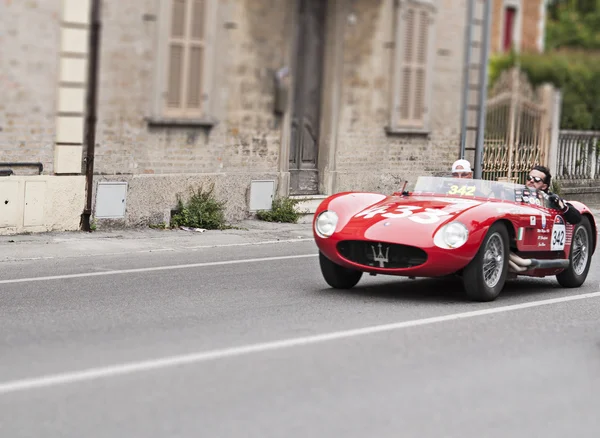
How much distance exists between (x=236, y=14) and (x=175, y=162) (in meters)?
2.62

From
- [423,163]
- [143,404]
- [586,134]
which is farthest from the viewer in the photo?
[586,134]

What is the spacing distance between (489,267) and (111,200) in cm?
751

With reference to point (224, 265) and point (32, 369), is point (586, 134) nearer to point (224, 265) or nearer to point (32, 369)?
point (224, 265)

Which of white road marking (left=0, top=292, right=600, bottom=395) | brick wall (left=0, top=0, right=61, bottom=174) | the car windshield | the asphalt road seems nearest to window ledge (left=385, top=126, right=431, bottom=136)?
brick wall (left=0, top=0, right=61, bottom=174)

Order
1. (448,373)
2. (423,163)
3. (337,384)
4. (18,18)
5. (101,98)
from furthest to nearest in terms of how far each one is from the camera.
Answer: (423,163), (101,98), (18,18), (448,373), (337,384)

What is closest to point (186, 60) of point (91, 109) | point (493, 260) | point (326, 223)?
point (91, 109)

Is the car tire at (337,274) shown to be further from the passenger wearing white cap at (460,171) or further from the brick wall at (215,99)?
the brick wall at (215,99)

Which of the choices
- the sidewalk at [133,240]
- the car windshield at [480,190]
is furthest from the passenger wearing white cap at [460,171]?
the sidewalk at [133,240]

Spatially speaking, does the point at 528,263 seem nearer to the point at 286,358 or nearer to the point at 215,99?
the point at 286,358

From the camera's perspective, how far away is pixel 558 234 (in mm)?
12852

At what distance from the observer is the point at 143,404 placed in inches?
272

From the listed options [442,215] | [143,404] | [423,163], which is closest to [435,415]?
[143,404]

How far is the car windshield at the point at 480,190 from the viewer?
12562 mm

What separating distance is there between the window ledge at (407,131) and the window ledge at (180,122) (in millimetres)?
4197
